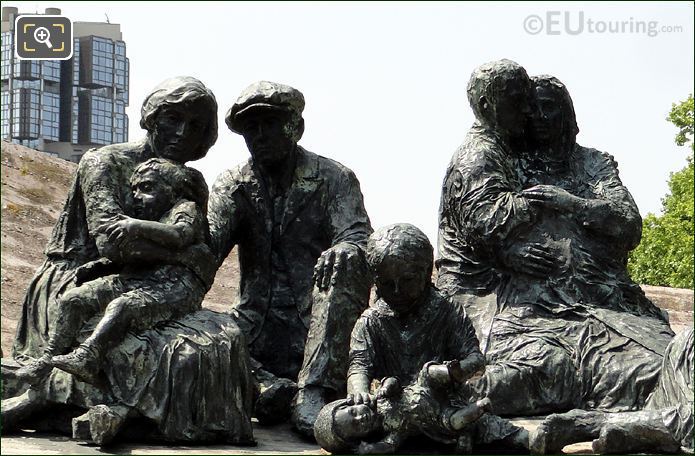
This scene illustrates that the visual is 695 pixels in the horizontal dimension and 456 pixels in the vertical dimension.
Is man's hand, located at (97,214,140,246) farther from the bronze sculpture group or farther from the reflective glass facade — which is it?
the reflective glass facade

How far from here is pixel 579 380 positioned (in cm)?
993

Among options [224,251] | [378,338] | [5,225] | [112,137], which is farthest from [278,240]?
[112,137]

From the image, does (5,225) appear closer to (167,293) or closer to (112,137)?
(112,137)

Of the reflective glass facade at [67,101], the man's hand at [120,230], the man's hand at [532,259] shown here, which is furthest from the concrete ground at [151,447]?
the reflective glass facade at [67,101]

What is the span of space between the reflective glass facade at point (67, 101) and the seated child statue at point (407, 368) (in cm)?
1132

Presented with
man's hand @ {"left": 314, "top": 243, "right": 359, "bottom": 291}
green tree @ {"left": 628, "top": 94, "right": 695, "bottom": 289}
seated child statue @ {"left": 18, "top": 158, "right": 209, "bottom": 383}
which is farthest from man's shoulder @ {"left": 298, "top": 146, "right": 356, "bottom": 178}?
green tree @ {"left": 628, "top": 94, "right": 695, "bottom": 289}

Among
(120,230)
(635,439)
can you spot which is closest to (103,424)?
(120,230)

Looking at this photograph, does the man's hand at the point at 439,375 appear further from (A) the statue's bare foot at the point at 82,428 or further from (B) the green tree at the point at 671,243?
(B) the green tree at the point at 671,243

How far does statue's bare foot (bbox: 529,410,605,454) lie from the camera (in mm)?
8547

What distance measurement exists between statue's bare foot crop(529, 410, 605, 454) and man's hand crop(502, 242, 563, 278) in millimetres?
1844

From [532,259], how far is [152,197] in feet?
9.43

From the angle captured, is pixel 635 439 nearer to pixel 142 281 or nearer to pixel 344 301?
pixel 344 301

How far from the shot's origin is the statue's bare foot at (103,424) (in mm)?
8508

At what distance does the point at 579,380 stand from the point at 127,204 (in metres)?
3.22
